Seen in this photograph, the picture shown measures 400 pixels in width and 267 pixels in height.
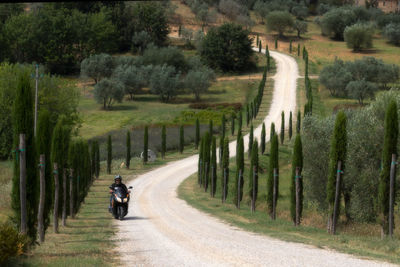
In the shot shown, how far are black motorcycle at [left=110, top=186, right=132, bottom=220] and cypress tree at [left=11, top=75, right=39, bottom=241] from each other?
893cm

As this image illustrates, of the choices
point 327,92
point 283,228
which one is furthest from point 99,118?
point 283,228

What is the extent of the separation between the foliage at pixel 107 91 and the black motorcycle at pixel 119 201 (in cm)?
6607

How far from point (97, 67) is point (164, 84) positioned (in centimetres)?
1835

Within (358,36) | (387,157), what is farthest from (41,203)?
(358,36)

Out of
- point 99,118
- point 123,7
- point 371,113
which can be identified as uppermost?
point 123,7

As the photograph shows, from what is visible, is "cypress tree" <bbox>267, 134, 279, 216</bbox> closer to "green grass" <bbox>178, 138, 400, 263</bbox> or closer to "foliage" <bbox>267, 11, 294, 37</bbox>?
"green grass" <bbox>178, 138, 400, 263</bbox>

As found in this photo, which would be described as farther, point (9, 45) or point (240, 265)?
point (9, 45)

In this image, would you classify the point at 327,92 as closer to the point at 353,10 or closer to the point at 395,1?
the point at 353,10

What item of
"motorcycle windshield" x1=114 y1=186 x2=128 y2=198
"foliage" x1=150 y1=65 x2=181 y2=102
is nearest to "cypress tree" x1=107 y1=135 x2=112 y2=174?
"motorcycle windshield" x1=114 y1=186 x2=128 y2=198

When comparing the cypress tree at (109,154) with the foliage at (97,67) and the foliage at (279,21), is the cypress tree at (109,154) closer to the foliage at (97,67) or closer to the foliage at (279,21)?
the foliage at (97,67)

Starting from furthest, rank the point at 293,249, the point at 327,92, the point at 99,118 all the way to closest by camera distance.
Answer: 1. the point at 327,92
2. the point at 99,118
3. the point at 293,249

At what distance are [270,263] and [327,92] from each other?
8365 cm

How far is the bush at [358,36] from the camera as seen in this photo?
127 meters

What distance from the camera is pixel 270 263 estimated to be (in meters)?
12.8
